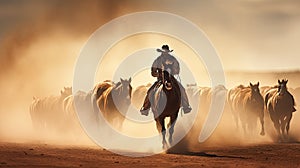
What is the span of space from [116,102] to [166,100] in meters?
5.06

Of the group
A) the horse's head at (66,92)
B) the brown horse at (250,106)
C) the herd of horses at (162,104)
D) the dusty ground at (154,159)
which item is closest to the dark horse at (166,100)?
the herd of horses at (162,104)

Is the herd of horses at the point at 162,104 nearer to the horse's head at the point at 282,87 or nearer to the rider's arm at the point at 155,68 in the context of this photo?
the horse's head at the point at 282,87

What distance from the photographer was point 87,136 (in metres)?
27.8

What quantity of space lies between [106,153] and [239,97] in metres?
14.0

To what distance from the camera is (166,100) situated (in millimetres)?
19438

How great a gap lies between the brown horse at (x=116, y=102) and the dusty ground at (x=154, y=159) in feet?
14.5

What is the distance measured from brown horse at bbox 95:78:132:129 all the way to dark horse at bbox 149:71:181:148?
420 cm

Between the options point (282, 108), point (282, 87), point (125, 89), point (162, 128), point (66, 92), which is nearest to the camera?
point (162, 128)

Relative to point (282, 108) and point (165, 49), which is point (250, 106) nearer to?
point (282, 108)

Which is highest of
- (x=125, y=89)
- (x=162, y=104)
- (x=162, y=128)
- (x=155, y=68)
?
(x=125, y=89)

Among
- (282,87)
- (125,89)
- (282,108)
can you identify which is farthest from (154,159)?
(282,87)

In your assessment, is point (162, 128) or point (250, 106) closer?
point (162, 128)

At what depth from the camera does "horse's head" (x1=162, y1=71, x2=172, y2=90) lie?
19094 millimetres

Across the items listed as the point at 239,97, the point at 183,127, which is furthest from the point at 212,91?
the point at 183,127
